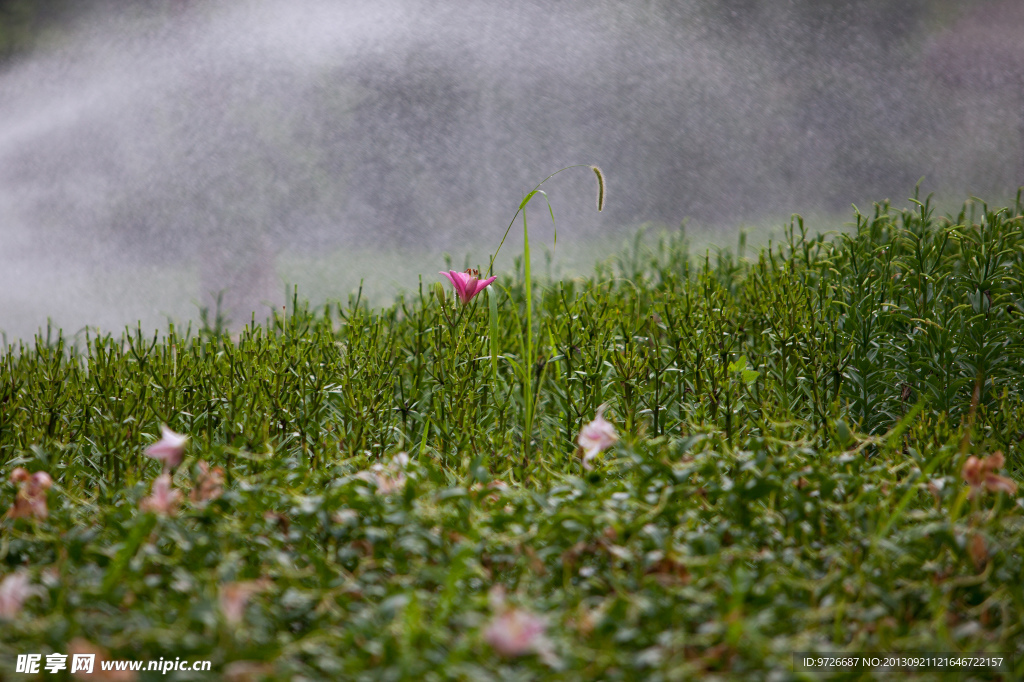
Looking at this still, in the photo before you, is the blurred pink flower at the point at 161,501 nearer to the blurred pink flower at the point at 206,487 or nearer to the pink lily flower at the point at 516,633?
the blurred pink flower at the point at 206,487

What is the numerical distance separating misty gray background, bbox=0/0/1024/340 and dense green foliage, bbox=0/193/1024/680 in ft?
6.64

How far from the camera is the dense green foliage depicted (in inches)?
40.8

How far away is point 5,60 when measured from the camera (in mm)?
4430

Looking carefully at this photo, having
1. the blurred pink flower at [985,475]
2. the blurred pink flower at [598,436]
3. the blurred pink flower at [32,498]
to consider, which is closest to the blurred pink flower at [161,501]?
the blurred pink flower at [32,498]

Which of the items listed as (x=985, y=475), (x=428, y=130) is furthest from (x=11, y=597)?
(x=428, y=130)

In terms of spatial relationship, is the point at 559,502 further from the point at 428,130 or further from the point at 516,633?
the point at 428,130

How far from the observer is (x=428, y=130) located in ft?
15.8

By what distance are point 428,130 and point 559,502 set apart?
386 cm

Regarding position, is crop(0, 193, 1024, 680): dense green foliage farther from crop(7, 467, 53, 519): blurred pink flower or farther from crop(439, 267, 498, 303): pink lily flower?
crop(439, 267, 498, 303): pink lily flower

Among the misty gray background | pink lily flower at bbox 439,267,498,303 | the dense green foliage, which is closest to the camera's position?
the dense green foliage

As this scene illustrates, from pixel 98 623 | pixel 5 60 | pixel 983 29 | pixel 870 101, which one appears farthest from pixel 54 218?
pixel 983 29

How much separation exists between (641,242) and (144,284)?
3050 mm

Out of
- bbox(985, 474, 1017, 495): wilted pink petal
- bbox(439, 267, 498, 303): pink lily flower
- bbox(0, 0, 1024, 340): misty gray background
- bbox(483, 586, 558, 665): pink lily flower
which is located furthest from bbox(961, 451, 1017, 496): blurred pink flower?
bbox(0, 0, 1024, 340): misty gray background

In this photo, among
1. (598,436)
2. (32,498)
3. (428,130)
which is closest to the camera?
(32,498)
